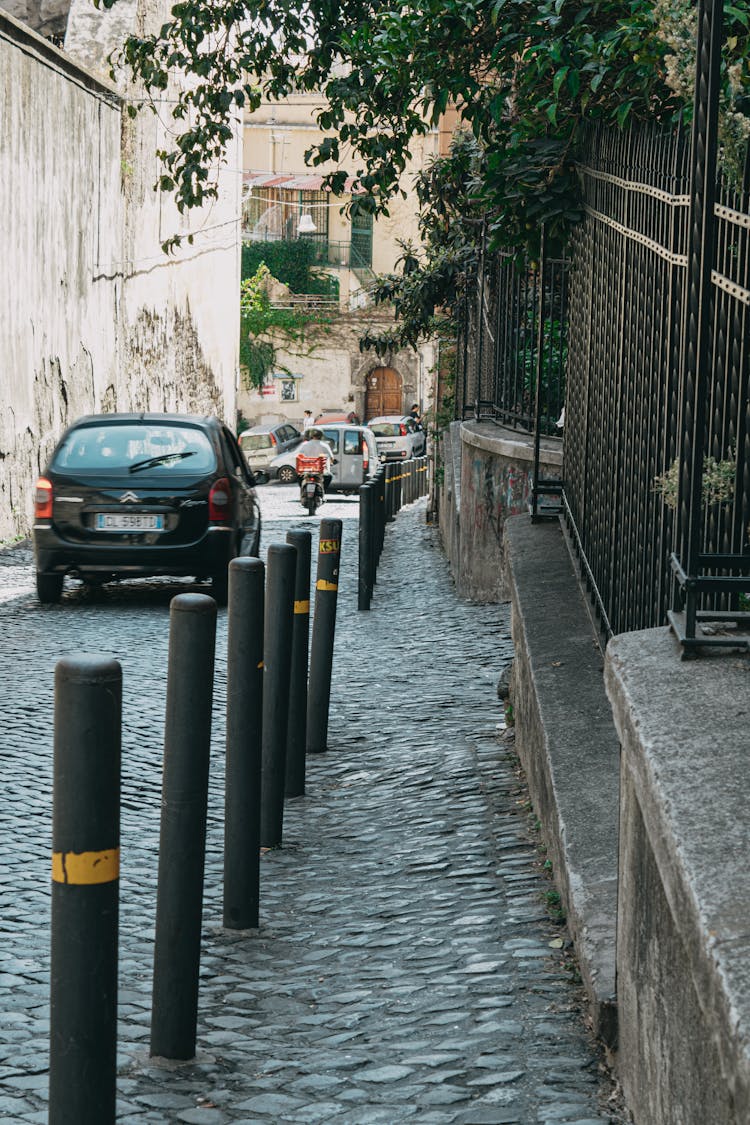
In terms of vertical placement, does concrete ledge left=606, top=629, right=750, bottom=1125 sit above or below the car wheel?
above

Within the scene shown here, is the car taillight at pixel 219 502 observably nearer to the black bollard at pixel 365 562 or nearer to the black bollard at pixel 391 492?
the black bollard at pixel 365 562

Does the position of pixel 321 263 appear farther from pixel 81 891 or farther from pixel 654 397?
pixel 81 891

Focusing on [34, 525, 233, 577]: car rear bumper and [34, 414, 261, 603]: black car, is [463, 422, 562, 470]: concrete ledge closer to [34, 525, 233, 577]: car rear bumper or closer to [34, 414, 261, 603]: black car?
[34, 414, 261, 603]: black car

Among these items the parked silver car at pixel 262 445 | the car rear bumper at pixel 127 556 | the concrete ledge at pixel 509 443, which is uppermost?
the concrete ledge at pixel 509 443

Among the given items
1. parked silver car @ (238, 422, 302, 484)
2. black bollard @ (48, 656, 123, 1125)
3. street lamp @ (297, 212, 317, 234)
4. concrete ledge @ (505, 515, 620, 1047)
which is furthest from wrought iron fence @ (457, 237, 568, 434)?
street lamp @ (297, 212, 317, 234)

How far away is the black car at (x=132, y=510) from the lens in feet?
36.6

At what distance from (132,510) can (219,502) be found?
2.09 feet

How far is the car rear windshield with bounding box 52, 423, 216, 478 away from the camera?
11.3 metres

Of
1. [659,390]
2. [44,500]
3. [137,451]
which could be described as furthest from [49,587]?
[659,390]

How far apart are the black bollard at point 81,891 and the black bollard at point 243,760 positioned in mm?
1630

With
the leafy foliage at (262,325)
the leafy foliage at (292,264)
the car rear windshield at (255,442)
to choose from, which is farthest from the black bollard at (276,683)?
the leafy foliage at (292,264)

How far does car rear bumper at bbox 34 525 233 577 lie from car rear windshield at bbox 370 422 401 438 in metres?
32.4

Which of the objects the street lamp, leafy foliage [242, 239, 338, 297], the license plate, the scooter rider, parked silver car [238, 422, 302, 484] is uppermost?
the street lamp

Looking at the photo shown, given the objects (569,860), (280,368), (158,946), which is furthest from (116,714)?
(280,368)
